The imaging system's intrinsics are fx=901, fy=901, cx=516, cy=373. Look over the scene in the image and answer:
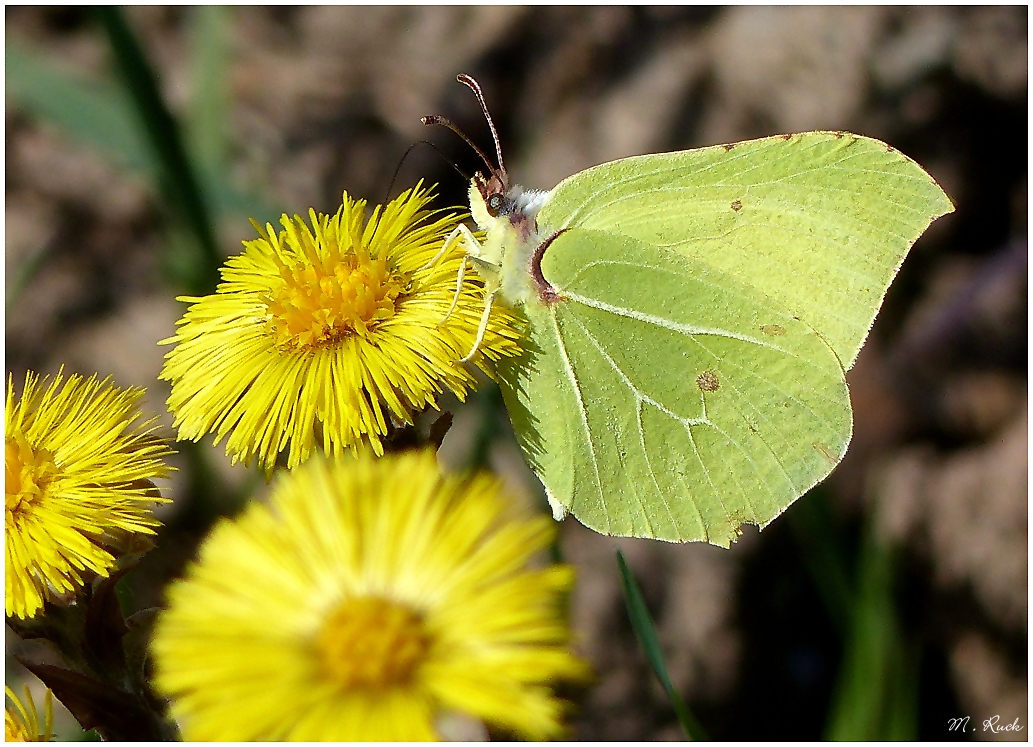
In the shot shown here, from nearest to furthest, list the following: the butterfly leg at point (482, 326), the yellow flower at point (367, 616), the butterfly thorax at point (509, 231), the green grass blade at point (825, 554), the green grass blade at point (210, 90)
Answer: the yellow flower at point (367, 616), the butterfly leg at point (482, 326), the butterfly thorax at point (509, 231), the green grass blade at point (825, 554), the green grass blade at point (210, 90)

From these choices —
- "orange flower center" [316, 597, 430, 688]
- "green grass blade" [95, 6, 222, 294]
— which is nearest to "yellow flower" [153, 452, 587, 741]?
"orange flower center" [316, 597, 430, 688]

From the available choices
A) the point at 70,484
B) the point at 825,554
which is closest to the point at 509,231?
the point at 70,484

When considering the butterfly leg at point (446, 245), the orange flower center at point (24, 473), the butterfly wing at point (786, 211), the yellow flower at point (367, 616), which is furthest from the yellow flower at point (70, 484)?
the butterfly wing at point (786, 211)

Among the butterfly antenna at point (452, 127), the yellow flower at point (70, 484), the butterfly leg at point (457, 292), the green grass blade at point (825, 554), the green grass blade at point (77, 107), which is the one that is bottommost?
the green grass blade at point (825, 554)

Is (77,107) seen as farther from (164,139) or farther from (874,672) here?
(874,672)

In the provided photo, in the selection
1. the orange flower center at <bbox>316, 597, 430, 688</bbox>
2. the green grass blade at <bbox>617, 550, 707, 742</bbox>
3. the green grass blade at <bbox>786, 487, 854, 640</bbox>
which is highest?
the orange flower center at <bbox>316, 597, 430, 688</bbox>

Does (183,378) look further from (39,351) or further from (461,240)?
(39,351)

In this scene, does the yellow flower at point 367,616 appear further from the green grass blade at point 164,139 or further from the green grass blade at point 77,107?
the green grass blade at point 77,107

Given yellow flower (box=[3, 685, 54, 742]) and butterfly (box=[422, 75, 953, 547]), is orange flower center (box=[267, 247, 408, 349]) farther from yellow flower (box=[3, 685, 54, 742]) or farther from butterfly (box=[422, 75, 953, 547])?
yellow flower (box=[3, 685, 54, 742])
